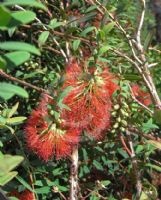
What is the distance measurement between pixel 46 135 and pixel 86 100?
0.18 metres

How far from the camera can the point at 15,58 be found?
77 centimetres

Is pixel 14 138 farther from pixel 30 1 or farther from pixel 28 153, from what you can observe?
pixel 30 1

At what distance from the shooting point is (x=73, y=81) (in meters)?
1.69

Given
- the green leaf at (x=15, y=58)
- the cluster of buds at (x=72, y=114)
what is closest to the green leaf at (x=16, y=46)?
the green leaf at (x=15, y=58)

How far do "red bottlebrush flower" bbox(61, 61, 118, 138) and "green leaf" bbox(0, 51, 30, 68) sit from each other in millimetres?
895

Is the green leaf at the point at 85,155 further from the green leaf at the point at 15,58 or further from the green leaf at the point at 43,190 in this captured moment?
the green leaf at the point at 15,58

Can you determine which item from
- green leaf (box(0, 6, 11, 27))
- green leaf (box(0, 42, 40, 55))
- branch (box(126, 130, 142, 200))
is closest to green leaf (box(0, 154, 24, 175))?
green leaf (box(0, 42, 40, 55))

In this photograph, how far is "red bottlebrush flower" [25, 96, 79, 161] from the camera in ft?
5.57

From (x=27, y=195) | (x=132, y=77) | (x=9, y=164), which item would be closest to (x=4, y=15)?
(x=9, y=164)

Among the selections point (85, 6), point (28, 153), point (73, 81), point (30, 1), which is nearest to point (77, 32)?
point (85, 6)

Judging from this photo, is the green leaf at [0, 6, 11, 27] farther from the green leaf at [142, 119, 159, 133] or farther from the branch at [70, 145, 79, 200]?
the green leaf at [142, 119, 159, 133]

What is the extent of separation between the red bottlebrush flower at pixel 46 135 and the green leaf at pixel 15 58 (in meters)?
0.91

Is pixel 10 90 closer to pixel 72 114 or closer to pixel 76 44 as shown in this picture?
pixel 72 114

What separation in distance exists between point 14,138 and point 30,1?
110 centimetres
